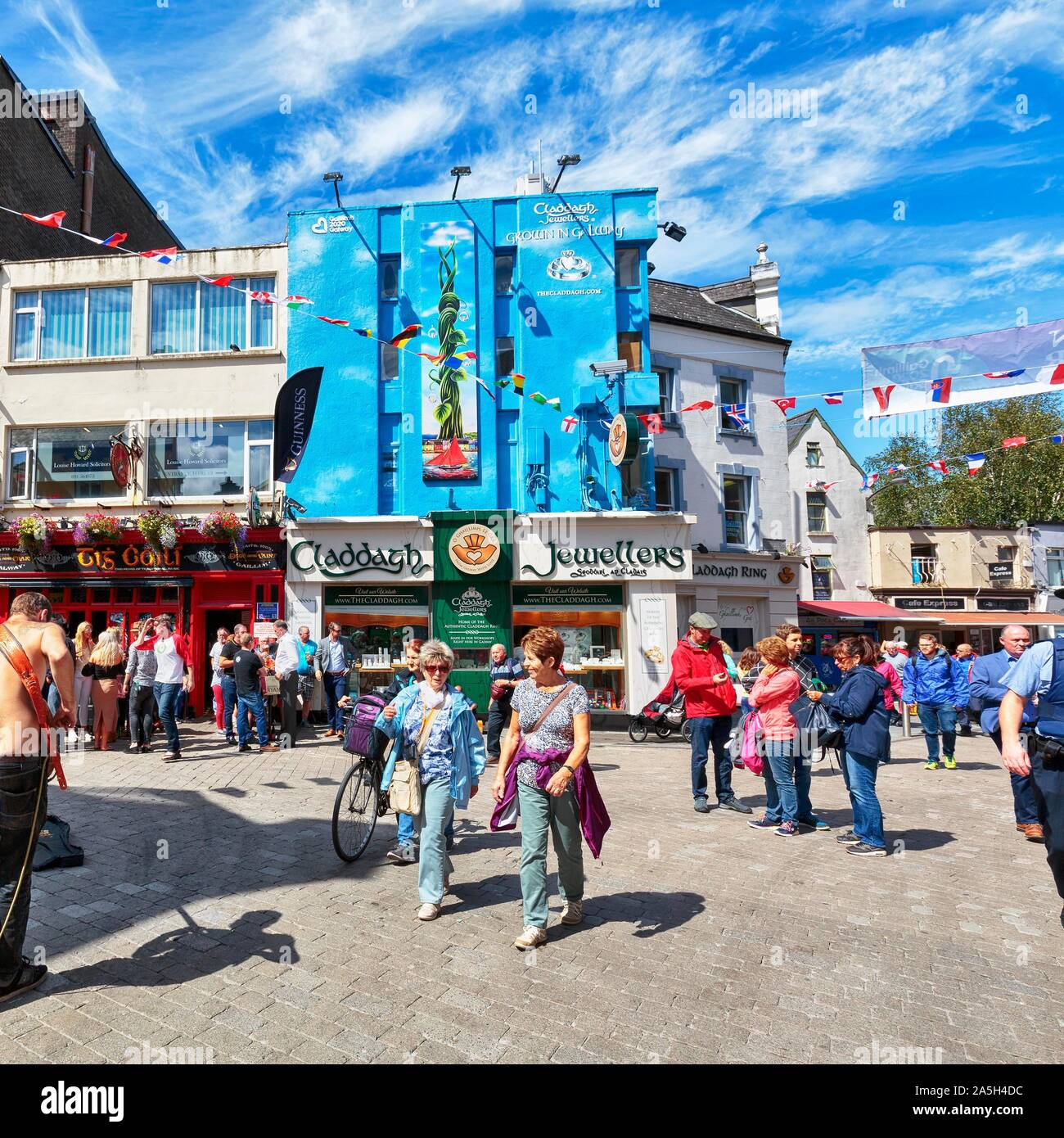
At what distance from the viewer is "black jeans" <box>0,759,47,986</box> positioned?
3814 millimetres

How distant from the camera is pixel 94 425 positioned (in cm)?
1791

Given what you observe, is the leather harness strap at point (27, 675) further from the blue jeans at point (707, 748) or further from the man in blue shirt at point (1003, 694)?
the man in blue shirt at point (1003, 694)

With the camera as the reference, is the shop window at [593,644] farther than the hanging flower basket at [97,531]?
Yes

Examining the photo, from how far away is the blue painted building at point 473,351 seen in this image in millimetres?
17719

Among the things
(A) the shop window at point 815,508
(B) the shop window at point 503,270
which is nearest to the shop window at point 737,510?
(A) the shop window at point 815,508

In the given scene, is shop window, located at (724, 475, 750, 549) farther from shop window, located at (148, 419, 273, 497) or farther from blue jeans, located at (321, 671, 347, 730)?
shop window, located at (148, 419, 273, 497)

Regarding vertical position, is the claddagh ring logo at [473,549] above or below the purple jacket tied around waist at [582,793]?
above

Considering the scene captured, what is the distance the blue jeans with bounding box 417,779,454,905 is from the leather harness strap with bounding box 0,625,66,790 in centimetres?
216

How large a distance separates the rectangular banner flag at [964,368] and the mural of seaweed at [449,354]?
8.81 metres

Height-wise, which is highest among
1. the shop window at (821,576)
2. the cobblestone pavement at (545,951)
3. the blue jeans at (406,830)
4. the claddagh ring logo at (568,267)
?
the claddagh ring logo at (568,267)

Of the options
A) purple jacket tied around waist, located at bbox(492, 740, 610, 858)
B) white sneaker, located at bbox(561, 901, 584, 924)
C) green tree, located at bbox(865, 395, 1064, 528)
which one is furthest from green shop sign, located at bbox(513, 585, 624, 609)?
green tree, located at bbox(865, 395, 1064, 528)

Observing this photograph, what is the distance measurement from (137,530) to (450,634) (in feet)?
23.7

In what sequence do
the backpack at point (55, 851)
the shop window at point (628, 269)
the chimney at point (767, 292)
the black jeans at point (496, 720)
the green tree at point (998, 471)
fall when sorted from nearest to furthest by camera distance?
the backpack at point (55, 851)
the black jeans at point (496, 720)
the shop window at point (628, 269)
the chimney at point (767, 292)
the green tree at point (998, 471)

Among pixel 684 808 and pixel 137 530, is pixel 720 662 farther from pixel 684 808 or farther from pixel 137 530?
pixel 137 530
